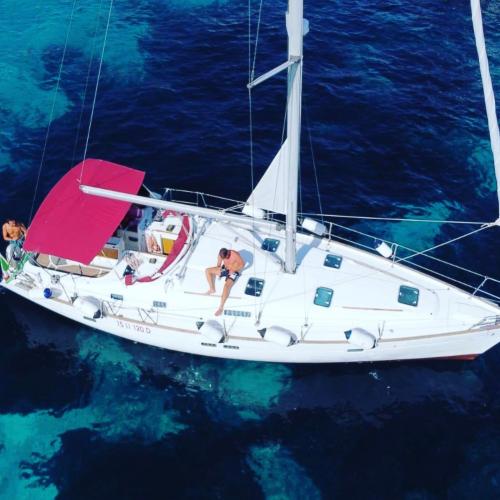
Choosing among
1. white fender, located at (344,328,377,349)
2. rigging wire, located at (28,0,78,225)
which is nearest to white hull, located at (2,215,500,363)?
white fender, located at (344,328,377,349)

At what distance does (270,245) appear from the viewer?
901 inches

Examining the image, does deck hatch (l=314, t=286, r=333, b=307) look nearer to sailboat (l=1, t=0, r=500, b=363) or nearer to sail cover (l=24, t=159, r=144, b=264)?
sailboat (l=1, t=0, r=500, b=363)

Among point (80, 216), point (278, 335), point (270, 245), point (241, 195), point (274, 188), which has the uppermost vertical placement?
point (274, 188)

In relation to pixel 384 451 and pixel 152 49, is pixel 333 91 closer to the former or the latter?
pixel 152 49

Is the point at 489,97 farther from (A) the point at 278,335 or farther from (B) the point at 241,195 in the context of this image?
(B) the point at 241,195

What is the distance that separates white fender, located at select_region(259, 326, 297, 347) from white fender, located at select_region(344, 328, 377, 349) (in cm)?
219

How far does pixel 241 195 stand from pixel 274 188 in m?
8.43

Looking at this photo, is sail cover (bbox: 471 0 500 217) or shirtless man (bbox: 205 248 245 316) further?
shirtless man (bbox: 205 248 245 316)

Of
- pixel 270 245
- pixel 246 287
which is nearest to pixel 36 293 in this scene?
pixel 246 287

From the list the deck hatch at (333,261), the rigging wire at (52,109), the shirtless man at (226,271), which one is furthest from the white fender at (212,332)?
the rigging wire at (52,109)

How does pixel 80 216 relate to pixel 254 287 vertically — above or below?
above

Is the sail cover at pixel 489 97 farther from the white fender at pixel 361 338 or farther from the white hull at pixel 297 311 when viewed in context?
the white fender at pixel 361 338

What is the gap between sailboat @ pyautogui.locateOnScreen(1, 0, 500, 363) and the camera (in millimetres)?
20375

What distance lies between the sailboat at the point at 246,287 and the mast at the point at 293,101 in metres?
Result: 0.12
